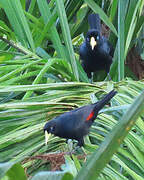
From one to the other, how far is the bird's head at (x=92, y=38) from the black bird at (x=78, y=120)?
4.04 feet

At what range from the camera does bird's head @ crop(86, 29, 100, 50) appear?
263 cm

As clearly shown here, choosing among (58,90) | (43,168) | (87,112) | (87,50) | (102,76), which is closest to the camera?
(43,168)

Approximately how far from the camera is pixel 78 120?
1484 mm

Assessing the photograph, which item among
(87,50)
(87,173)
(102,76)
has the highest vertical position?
(87,173)

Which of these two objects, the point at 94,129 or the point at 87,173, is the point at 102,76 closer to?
the point at 94,129

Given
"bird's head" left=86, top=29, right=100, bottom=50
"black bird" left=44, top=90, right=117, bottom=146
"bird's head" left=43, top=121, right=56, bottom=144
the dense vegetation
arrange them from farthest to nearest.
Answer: "bird's head" left=86, top=29, right=100, bottom=50 < "black bird" left=44, top=90, right=117, bottom=146 < "bird's head" left=43, top=121, right=56, bottom=144 < the dense vegetation

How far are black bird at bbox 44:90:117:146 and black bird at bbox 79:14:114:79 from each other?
1.28 m

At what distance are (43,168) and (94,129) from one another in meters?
0.34

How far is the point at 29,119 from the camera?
4.19 feet

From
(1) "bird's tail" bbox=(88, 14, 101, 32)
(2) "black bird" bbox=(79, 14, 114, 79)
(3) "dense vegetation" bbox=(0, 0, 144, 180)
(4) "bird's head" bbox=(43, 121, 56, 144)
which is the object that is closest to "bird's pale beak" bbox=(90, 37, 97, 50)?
(2) "black bird" bbox=(79, 14, 114, 79)

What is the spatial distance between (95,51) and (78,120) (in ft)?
4.81

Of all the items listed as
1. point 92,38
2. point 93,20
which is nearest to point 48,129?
point 92,38

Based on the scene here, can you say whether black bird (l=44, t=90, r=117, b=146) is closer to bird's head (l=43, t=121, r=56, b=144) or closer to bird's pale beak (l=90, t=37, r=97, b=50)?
bird's head (l=43, t=121, r=56, b=144)

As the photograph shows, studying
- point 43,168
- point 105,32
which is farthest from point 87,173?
point 105,32
